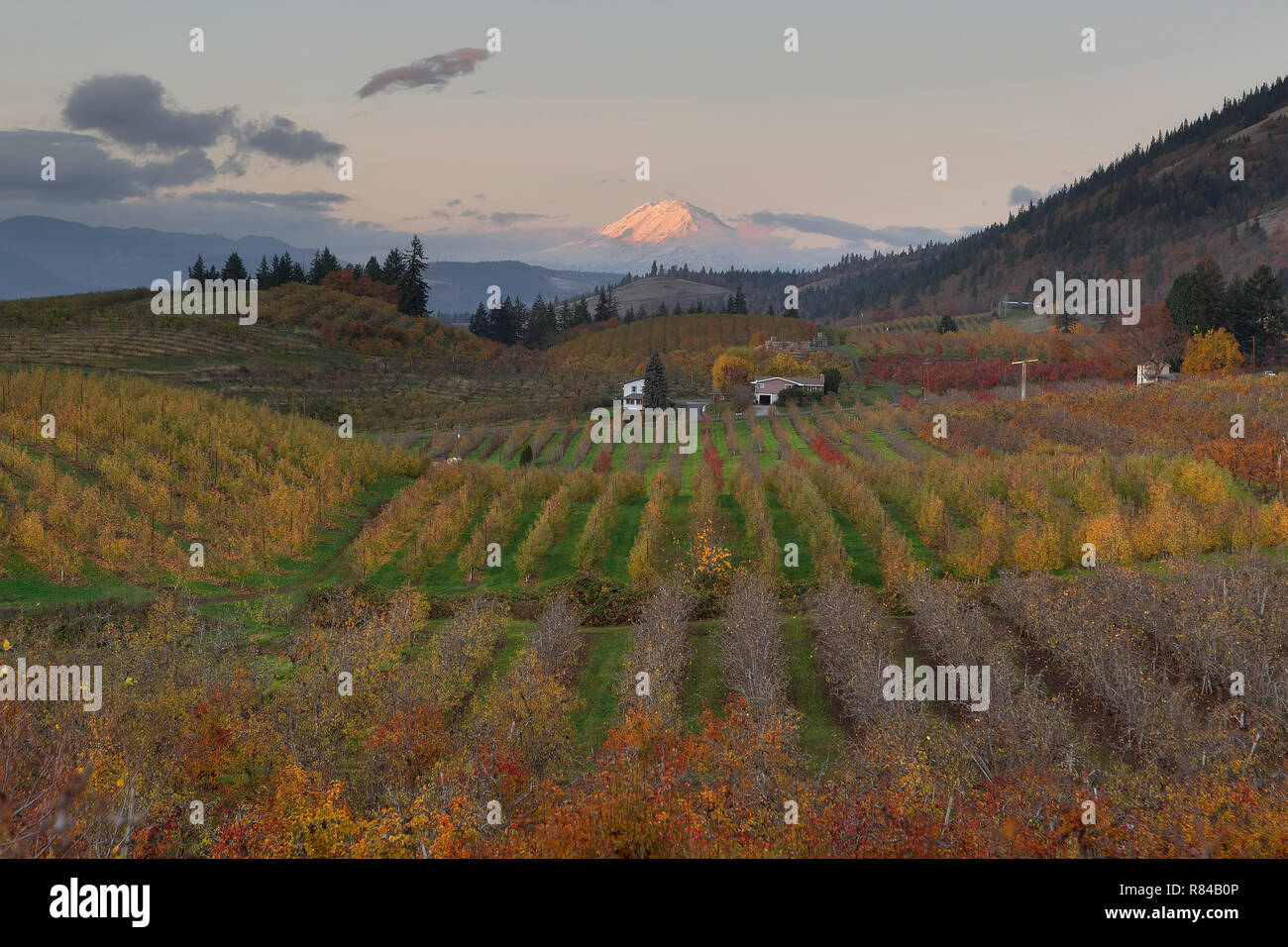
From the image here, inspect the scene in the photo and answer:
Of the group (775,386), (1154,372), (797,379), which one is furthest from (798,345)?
(1154,372)

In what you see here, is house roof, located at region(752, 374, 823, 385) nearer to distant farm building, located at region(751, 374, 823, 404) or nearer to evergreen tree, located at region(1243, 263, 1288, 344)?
distant farm building, located at region(751, 374, 823, 404)

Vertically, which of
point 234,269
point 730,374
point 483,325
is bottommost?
point 730,374

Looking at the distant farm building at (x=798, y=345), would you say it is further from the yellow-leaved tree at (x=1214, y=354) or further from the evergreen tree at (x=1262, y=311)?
the evergreen tree at (x=1262, y=311)

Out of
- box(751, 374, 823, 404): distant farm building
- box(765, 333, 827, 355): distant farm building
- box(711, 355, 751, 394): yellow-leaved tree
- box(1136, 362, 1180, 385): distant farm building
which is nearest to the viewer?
box(1136, 362, 1180, 385): distant farm building

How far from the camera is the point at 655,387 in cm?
11350

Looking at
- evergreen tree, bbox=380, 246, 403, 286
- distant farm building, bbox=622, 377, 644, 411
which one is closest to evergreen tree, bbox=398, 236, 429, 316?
evergreen tree, bbox=380, 246, 403, 286

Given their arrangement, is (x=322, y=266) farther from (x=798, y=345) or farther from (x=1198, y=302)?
(x=1198, y=302)

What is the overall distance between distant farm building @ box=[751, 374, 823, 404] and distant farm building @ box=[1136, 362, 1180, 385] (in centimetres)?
4177

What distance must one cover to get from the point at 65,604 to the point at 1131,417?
88.1 meters

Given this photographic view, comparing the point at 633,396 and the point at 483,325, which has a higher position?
the point at 483,325

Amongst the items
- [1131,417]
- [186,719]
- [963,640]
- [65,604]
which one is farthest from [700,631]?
[1131,417]

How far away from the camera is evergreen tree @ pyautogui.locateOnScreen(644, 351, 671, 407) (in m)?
112

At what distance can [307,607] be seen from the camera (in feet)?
138

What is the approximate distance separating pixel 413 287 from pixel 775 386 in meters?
79.3
